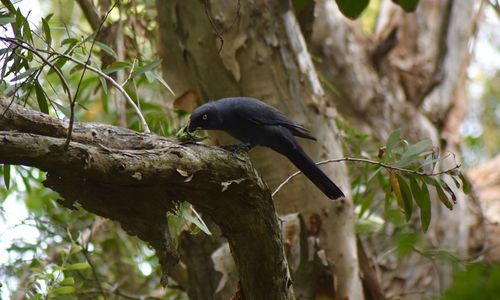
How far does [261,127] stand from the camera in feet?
11.7

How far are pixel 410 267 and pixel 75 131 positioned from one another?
422cm

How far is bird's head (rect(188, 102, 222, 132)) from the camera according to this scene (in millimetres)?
3384

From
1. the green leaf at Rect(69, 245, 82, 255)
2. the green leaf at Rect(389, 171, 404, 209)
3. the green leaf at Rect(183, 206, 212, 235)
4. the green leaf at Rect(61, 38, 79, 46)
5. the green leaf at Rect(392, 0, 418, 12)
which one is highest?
the green leaf at Rect(61, 38, 79, 46)

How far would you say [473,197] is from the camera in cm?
661

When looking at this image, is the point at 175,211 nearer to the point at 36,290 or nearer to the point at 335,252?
the point at 36,290

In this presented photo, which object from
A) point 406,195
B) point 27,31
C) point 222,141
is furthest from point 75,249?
point 406,195

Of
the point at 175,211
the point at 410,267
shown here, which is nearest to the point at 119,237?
the point at 410,267

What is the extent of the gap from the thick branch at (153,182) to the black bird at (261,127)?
825mm

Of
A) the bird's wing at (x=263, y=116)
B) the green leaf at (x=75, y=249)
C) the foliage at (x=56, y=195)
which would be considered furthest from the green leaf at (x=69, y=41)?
the green leaf at (x=75, y=249)

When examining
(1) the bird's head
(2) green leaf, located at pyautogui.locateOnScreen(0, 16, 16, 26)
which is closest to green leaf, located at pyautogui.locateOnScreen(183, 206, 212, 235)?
(1) the bird's head

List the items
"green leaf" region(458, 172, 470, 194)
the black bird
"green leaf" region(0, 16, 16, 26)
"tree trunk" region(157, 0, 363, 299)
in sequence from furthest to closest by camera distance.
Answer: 1. "tree trunk" region(157, 0, 363, 299)
2. the black bird
3. "green leaf" region(458, 172, 470, 194)
4. "green leaf" region(0, 16, 16, 26)

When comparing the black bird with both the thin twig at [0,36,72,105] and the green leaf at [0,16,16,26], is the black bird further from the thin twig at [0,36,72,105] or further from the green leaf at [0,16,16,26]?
the thin twig at [0,36,72,105]

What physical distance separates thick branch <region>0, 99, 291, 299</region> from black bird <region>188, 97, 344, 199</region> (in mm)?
825

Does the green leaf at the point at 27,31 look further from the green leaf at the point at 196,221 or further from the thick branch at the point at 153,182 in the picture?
the green leaf at the point at 196,221
